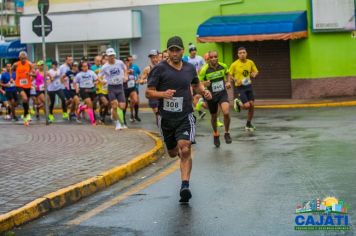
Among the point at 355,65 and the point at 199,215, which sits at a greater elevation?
the point at 355,65

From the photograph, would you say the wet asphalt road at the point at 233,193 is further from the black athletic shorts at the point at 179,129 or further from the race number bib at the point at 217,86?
the race number bib at the point at 217,86

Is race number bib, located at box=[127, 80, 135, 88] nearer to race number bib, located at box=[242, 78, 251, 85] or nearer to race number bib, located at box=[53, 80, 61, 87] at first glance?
race number bib, located at box=[53, 80, 61, 87]

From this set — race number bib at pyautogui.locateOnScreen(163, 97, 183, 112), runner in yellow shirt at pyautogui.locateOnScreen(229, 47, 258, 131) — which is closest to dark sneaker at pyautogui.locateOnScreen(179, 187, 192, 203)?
race number bib at pyautogui.locateOnScreen(163, 97, 183, 112)

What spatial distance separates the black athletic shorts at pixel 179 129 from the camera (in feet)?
28.3

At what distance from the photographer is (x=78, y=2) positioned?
29.4 metres

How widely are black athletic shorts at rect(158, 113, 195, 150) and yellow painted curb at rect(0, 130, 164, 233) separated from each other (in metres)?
1.29

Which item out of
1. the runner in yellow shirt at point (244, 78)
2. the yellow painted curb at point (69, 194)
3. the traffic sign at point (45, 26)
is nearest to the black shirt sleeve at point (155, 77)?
the yellow painted curb at point (69, 194)

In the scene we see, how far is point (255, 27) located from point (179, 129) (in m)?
17.2

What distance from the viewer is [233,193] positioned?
338 inches

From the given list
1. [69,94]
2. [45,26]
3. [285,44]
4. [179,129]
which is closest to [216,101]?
[179,129]

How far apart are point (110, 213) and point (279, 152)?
4839 millimetres

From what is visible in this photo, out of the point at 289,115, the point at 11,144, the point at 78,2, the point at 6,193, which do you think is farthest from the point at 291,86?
the point at 6,193

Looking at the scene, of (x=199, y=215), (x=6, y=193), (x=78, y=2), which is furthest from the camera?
(x=78, y=2)

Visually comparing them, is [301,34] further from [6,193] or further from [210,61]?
[6,193]
